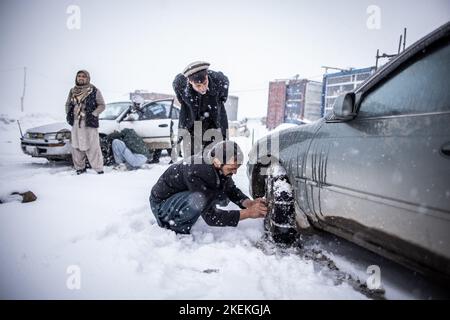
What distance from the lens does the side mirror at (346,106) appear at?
191 centimetres

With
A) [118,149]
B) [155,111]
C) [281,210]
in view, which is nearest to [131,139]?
[118,149]

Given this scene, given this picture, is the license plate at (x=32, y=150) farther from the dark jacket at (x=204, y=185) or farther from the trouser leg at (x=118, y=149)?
the dark jacket at (x=204, y=185)

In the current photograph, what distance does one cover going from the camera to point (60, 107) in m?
59.0

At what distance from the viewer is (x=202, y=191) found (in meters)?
2.54

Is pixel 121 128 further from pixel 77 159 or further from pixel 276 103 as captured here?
pixel 276 103

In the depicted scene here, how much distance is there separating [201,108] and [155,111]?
4302mm

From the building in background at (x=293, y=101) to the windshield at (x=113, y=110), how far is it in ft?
35.4

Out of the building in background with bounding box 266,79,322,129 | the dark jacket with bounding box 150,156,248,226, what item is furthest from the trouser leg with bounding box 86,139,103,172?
the building in background with bounding box 266,79,322,129

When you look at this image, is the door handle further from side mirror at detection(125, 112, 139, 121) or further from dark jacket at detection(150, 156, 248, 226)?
side mirror at detection(125, 112, 139, 121)

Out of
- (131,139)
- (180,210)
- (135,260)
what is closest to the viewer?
(135,260)

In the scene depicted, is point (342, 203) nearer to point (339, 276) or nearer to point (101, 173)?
point (339, 276)

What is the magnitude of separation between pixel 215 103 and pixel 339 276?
95.7 inches

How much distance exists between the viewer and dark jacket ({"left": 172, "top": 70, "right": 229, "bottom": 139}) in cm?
360

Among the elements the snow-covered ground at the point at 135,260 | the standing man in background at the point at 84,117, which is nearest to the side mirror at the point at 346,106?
the snow-covered ground at the point at 135,260
